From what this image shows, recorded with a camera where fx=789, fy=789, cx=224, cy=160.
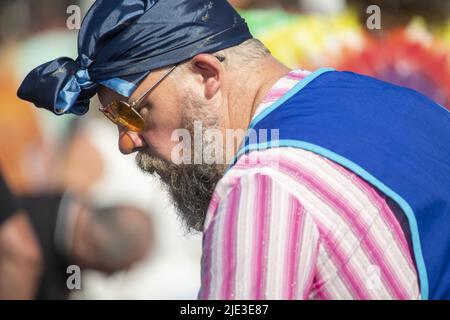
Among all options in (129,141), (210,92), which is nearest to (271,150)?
(210,92)

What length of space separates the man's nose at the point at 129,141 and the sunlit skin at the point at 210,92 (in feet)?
0.29

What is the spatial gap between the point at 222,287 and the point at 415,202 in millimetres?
448

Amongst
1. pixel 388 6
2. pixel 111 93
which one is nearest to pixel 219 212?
pixel 111 93

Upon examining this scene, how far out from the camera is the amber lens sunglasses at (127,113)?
202 centimetres

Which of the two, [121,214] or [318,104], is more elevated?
[318,104]

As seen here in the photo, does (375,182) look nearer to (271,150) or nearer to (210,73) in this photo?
(271,150)

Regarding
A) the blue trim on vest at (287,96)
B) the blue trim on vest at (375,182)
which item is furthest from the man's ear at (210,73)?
the blue trim on vest at (375,182)

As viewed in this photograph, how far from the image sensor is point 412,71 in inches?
173

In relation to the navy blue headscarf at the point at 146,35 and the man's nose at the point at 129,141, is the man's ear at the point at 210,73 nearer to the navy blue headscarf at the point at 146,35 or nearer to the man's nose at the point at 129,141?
the navy blue headscarf at the point at 146,35

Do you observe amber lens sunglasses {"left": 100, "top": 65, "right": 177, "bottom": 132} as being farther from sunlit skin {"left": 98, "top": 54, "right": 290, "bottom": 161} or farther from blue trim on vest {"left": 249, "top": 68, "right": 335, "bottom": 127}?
blue trim on vest {"left": 249, "top": 68, "right": 335, "bottom": 127}

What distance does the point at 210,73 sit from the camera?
194cm

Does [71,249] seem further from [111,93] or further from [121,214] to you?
[111,93]

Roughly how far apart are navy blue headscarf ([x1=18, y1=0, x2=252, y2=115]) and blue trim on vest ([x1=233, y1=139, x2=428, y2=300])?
0.46 meters
